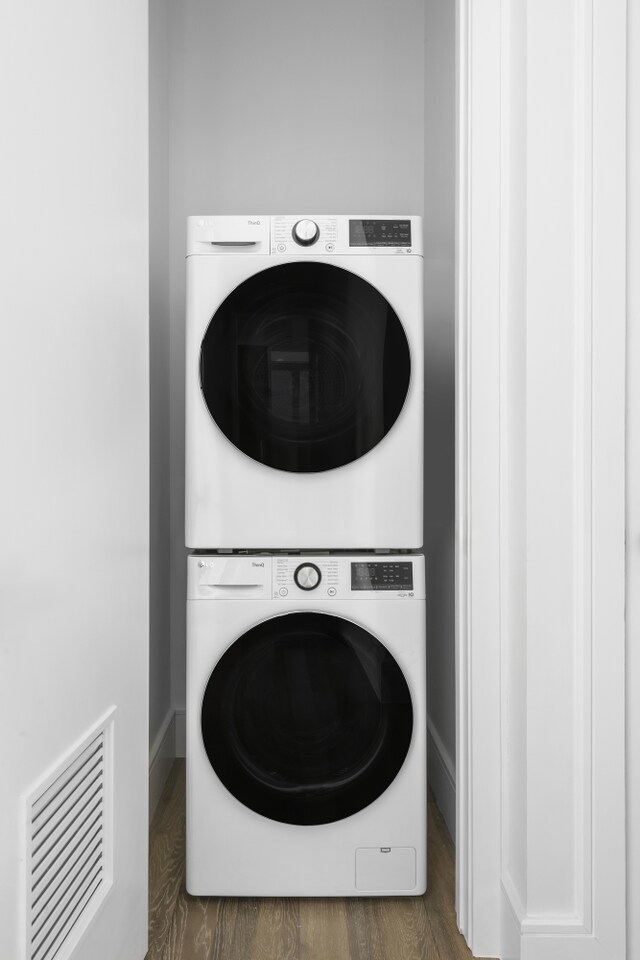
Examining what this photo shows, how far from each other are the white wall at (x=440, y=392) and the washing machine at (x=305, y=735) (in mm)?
330

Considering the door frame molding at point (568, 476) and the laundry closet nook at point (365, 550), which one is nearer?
the laundry closet nook at point (365, 550)

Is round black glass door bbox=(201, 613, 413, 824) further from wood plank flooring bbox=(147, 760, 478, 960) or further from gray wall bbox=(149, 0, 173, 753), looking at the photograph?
gray wall bbox=(149, 0, 173, 753)

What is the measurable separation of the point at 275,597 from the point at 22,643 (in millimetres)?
782

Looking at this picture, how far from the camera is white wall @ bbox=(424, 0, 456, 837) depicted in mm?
1908

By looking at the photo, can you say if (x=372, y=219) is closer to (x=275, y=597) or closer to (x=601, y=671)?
(x=275, y=597)

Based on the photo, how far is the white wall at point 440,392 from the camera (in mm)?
1908

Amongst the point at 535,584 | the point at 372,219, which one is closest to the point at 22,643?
the point at 535,584

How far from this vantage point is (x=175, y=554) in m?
2.36

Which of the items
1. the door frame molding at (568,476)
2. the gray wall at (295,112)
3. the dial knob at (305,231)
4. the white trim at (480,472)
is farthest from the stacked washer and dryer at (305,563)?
the gray wall at (295,112)

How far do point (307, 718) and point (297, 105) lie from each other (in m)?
1.89

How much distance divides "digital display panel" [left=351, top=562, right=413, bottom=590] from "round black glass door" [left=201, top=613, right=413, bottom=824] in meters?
0.10

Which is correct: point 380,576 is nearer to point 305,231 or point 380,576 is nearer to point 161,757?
point 305,231

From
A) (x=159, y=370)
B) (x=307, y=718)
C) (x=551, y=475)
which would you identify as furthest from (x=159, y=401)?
(x=551, y=475)

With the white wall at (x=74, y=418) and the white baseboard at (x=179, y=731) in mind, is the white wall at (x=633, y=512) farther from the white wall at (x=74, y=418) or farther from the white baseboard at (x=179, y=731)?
the white baseboard at (x=179, y=731)
